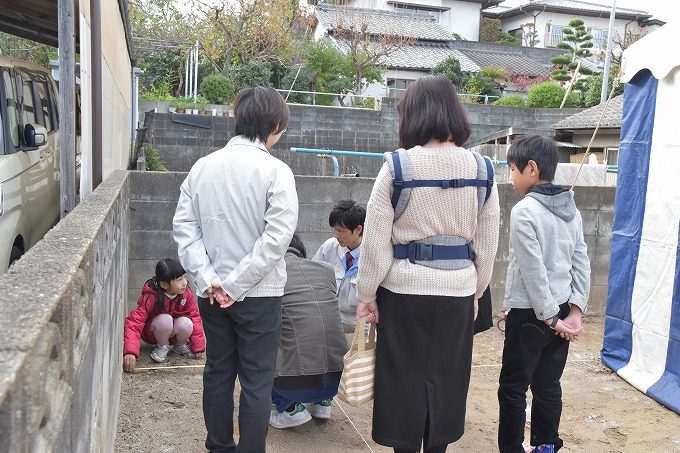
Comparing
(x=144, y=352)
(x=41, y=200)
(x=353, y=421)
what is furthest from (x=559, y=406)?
(x=41, y=200)

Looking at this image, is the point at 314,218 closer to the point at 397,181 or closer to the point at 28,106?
the point at 28,106

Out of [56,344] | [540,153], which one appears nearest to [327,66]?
[540,153]

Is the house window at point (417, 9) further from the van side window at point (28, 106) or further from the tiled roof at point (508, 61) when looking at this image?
the van side window at point (28, 106)

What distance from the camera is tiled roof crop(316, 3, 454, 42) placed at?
1174 inches

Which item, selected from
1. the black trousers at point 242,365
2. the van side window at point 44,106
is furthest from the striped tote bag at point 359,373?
the van side window at point 44,106

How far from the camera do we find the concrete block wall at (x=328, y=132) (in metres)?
14.2

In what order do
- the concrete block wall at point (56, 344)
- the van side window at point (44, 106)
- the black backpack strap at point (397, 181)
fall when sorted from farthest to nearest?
1. the van side window at point (44, 106)
2. the black backpack strap at point (397, 181)
3. the concrete block wall at point (56, 344)

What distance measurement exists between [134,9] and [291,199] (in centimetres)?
2266

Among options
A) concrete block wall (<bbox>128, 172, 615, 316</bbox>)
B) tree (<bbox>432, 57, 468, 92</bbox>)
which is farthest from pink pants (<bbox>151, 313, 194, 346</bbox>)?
tree (<bbox>432, 57, 468, 92</bbox>)

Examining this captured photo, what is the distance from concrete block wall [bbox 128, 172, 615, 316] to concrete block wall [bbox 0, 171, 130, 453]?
2876 millimetres

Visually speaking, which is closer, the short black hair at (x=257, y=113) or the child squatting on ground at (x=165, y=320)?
the short black hair at (x=257, y=113)

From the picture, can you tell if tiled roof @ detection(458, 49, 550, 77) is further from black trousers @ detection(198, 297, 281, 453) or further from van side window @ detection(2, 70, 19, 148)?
black trousers @ detection(198, 297, 281, 453)

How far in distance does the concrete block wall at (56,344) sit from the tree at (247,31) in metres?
21.5

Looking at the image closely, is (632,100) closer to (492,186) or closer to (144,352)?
(492,186)
